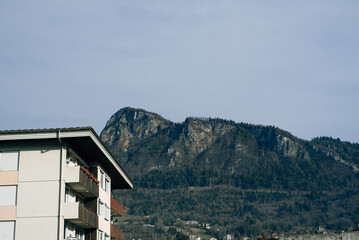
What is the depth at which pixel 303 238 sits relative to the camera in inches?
3607

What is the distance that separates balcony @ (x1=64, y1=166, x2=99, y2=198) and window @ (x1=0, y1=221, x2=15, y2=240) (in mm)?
5024

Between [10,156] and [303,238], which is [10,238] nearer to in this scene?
[10,156]

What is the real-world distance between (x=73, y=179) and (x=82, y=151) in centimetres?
591

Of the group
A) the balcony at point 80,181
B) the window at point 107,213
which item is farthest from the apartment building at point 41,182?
the window at point 107,213

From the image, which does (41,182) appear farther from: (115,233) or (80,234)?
(115,233)

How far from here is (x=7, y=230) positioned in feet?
153

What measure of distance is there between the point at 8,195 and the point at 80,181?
532 cm

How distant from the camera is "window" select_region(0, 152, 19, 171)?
159 feet

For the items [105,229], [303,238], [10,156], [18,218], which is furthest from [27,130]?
[303,238]

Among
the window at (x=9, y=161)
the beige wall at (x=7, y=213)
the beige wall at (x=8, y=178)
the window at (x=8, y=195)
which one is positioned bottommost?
the beige wall at (x=7, y=213)

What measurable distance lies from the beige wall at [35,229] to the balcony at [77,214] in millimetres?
1238

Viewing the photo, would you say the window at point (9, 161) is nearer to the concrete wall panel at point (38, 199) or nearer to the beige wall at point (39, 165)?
the beige wall at point (39, 165)

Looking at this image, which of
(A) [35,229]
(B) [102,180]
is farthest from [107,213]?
(A) [35,229]

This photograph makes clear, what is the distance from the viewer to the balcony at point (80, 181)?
159 ft
